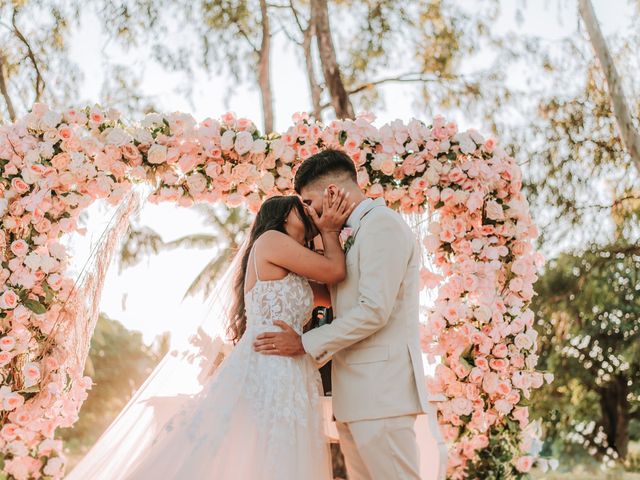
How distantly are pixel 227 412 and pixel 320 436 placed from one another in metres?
0.51

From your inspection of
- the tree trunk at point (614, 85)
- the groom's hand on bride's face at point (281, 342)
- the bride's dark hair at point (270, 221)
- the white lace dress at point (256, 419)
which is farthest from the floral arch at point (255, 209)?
the tree trunk at point (614, 85)

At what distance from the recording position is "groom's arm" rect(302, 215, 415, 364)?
3.60 meters

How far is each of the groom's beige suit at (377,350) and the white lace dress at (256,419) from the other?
7.3 inches

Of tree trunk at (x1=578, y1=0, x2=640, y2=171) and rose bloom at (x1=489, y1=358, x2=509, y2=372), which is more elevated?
tree trunk at (x1=578, y1=0, x2=640, y2=171)

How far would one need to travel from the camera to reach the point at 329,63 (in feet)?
34.2

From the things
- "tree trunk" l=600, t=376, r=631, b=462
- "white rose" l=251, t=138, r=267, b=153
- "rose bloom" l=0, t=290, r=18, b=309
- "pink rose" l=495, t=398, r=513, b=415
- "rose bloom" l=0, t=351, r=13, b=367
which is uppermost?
"white rose" l=251, t=138, r=267, b=153

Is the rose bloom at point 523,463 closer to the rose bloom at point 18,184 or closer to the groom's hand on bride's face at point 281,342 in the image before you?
the groom's hand on bride's face at point 281,342

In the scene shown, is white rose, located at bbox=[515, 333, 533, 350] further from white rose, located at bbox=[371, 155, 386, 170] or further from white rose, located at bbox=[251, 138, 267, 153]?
white rose, located at bbox=[251, 138, 267, 153]

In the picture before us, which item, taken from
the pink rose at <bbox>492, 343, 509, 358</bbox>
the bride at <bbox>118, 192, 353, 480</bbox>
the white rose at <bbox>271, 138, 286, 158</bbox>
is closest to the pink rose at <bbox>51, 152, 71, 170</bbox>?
the white rose at <bbox>271, 138, 286, 158</bbox>

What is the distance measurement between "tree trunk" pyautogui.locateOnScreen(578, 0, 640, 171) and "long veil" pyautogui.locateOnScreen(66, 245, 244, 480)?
7250 mm

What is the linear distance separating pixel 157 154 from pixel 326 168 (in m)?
1.56

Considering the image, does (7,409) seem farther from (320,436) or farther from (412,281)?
(412,281)

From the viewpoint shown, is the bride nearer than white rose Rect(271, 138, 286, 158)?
Yes

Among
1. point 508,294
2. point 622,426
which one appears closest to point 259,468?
point 508,294
